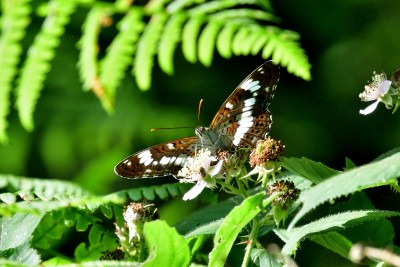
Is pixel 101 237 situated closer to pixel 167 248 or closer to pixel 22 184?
pixel 22 184

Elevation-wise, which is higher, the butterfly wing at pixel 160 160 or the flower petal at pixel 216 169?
the flower petal at pixel 216 169

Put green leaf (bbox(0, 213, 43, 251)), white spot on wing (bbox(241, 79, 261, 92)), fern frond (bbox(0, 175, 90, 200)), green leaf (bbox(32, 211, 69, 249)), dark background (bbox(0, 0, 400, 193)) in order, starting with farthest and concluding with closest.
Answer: dark background (bbox(0, 0, 400, 193)) < white spot on wing (bbox(241, 79, 261, 92)) < green leaf (bbox(32, 211, 69, 249)) < green leaf (bbox(0, 213, 43, 251)) < fern frond (bbox(0, 175, 90, 200))

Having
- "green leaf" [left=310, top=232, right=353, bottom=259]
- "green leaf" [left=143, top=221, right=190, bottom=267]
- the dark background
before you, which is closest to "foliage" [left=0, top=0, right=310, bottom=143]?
"green leaf" [left=143, top=221, right=190, bottom=267]

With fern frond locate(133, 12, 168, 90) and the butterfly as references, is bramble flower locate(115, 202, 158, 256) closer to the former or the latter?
the butterfly

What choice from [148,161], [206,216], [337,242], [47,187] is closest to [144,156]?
[148,161]

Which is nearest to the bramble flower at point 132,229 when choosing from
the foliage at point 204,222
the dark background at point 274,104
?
the foliage at point 204,222

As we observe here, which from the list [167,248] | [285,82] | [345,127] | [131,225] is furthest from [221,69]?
[167,248]

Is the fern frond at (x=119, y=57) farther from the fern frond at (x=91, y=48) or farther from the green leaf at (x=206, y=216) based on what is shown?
the green leaf at (x=206, y=216)
